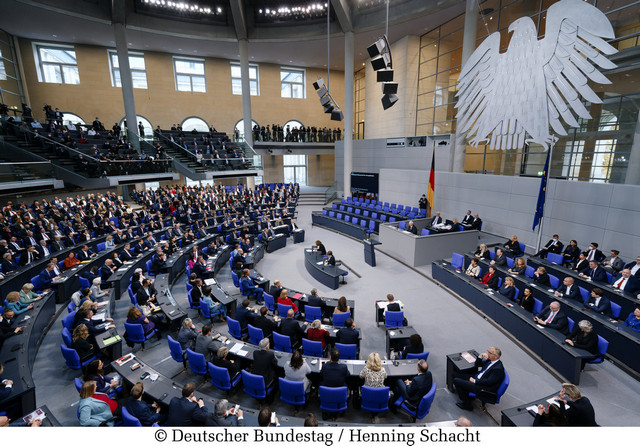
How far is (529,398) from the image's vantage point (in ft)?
16.6

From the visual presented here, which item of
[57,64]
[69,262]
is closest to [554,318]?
[69,262]

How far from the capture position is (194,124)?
28375 mm

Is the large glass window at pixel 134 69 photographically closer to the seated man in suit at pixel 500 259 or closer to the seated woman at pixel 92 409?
the seated woman at pixel 92 409

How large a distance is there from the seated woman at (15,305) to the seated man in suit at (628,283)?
41.5ft

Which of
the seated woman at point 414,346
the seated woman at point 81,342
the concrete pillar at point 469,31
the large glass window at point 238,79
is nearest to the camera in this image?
the seated woman at point 414,346

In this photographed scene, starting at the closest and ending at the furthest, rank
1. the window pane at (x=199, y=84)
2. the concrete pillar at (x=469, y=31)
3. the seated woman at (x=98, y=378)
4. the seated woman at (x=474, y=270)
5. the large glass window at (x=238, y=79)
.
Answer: the seated woman at (x=98, y=378) < the seated woman at (x=474, y=270) < the concrete pillar at (x=469, y=31) < the window pane at (x=199, y=84) < the large glass window at (x=238, y=79)

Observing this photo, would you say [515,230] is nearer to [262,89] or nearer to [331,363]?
[331,363]

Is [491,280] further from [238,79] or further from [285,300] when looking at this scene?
[238,79]

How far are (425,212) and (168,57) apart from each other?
2491 cm

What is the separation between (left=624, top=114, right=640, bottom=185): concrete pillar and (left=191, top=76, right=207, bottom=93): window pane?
28.7 m

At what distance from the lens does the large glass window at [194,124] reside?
1103 inches

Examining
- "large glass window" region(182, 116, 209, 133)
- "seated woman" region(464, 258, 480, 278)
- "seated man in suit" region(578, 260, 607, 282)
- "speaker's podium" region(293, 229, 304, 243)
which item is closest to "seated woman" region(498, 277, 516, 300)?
"seated woman" region(464, 258, 480, 278)

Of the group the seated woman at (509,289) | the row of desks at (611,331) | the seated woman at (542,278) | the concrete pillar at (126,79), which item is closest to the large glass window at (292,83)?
the concrete pillar at (126,79)

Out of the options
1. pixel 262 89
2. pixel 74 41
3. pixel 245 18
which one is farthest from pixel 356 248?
pixel 74 41
